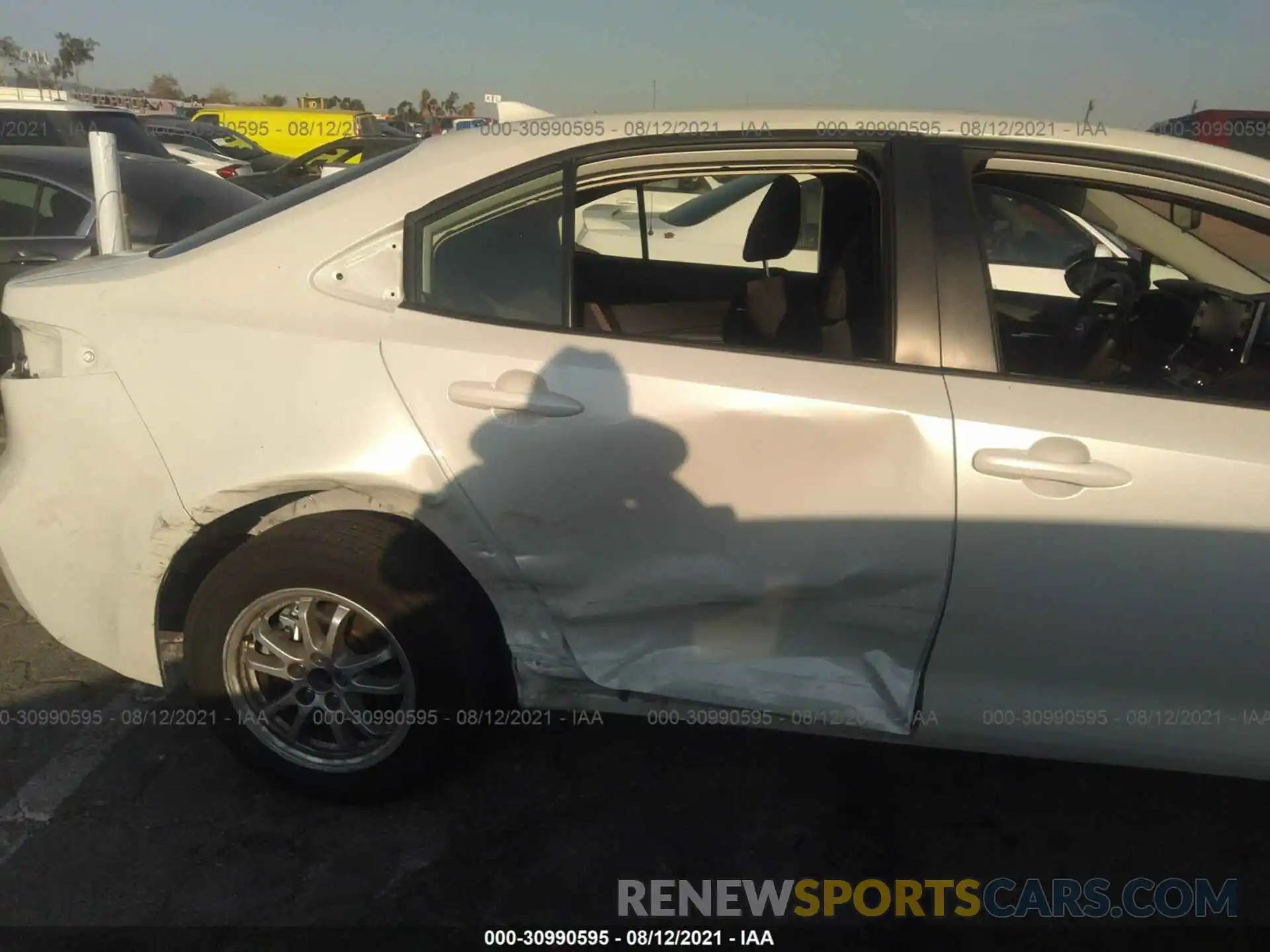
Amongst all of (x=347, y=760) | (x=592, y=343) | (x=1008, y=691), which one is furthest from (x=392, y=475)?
(x=1008, y=691)

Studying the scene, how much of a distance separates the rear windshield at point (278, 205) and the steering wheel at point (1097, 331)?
74.7 inches

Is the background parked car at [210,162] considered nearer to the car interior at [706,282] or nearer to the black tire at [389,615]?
the car interior at [706,282]

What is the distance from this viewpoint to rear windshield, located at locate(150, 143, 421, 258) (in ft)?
8.16

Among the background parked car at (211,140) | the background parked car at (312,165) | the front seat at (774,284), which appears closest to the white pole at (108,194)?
the front seat at (774,284)

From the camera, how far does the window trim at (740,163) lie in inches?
87.0

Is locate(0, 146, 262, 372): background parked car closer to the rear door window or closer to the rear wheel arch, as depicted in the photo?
the rear door window

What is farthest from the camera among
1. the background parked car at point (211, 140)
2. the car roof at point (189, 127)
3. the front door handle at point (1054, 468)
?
the car roof at point (189, 127)

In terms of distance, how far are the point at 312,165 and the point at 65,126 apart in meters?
4.42

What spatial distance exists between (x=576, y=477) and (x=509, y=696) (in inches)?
26.4

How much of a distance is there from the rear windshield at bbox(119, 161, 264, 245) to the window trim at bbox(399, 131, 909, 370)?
11.3 feet

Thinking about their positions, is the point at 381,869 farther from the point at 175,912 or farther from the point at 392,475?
the point at 392,475

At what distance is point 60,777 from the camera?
2740mm

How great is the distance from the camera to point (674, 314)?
11.7 ft

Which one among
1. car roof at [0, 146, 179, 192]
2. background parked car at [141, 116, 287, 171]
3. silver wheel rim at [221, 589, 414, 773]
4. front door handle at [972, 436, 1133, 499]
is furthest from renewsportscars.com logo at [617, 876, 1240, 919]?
background parked car at [141, 116, 287, 171]
